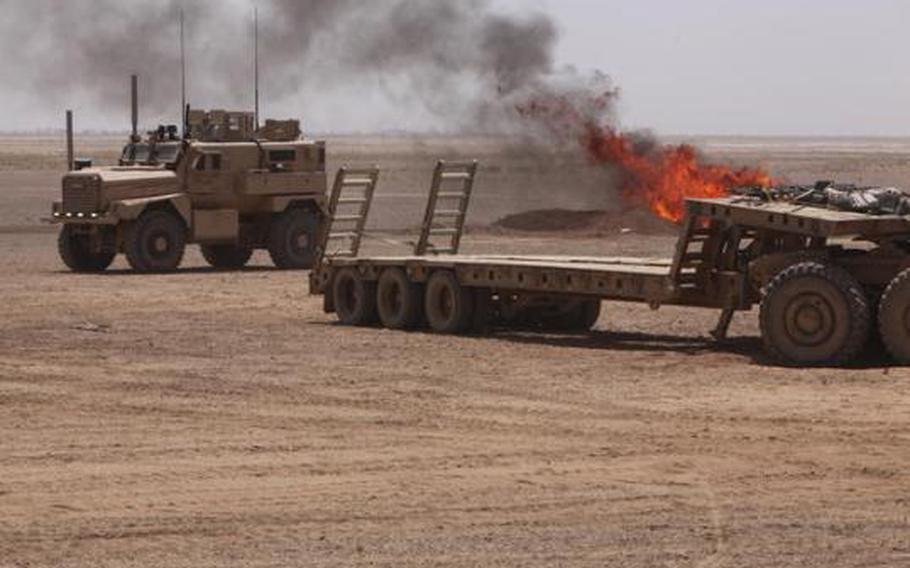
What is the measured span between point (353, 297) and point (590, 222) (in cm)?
2088

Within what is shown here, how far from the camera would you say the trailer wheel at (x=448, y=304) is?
816 inches

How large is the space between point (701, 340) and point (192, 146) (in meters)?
13.6

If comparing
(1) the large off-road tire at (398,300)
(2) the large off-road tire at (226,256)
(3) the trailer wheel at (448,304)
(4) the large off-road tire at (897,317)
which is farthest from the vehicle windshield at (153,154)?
(4) the large off-road tire at (897,317)

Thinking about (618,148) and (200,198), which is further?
(618,148)

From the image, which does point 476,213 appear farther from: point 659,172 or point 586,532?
point 586,532

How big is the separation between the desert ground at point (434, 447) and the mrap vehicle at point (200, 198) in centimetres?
807

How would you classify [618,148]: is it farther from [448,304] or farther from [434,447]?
[434,447]

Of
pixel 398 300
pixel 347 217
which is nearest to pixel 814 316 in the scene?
pixel 398 300

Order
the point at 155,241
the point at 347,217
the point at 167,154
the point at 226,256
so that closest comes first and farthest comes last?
the point at 347,217 → the point at 155,241 → the point at 167,154 → the point at 226,256

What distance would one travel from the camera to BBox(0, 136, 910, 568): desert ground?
10.2 meters

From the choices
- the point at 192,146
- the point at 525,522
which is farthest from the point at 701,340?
the point at 192,146

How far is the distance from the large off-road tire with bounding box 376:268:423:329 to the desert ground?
434 mm

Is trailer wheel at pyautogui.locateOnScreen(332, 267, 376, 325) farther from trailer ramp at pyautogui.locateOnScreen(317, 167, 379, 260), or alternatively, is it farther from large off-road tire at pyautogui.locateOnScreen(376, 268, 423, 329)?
trailer ramp at pyautogui.locateOnScreen(317, 167, 379, 260)

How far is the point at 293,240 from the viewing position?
3294 cm
